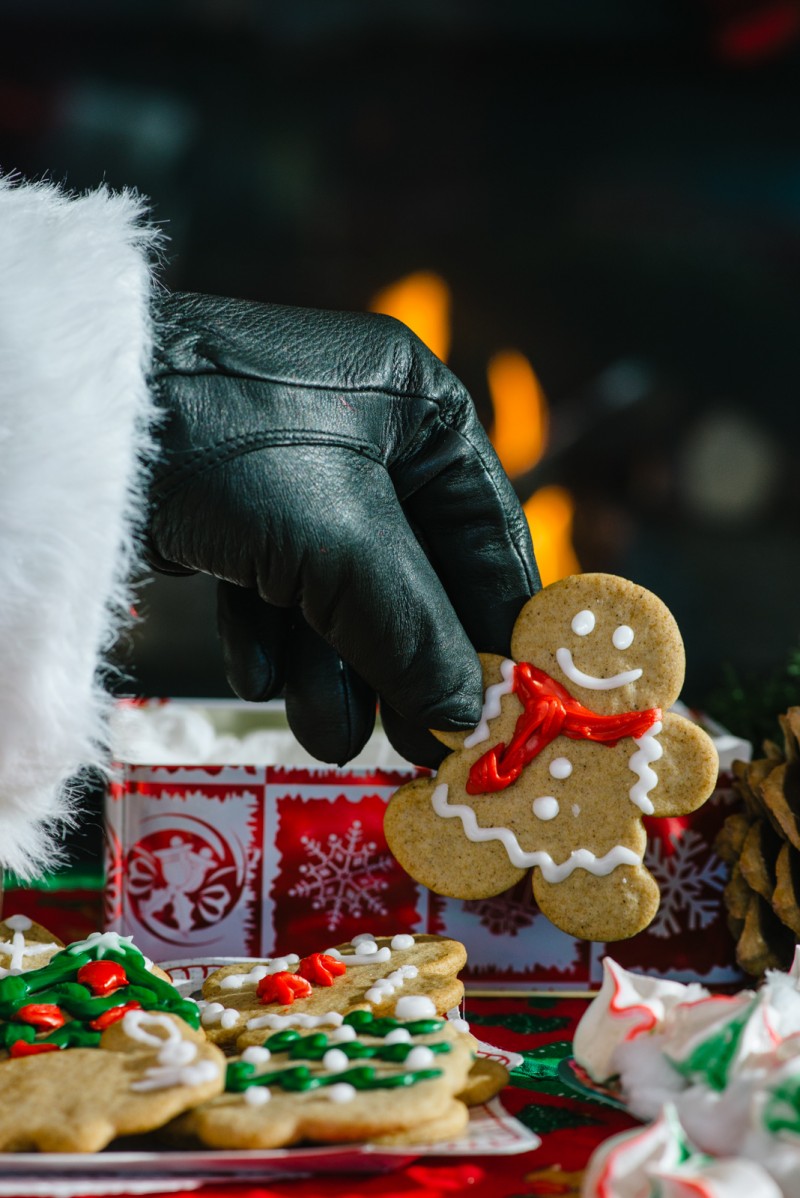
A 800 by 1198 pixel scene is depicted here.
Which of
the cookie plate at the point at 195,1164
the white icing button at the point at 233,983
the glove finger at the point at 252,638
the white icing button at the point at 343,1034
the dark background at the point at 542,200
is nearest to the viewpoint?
the cookie plate at the point at 195,1164

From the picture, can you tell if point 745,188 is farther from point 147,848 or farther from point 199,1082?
point 199,1082

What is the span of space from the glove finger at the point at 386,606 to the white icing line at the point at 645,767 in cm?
11

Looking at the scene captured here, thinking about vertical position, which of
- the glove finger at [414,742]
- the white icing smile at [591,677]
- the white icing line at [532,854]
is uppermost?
the white icing smile at [591,677]

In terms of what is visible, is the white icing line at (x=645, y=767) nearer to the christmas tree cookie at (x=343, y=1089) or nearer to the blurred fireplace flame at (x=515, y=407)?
the christmas tree cookie at (x=343, y=1089)

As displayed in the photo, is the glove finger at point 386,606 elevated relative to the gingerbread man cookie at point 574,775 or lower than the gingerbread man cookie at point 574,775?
elevated

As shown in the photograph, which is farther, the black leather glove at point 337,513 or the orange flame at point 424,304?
the orange flame at point 424,304

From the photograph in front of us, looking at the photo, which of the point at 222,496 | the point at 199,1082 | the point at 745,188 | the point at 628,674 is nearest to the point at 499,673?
the point at 628,674

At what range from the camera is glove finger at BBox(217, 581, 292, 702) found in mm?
819

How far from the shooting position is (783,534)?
5.03 ft

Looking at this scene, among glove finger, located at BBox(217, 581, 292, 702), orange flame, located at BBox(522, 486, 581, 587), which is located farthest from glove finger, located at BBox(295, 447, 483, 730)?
orange flame, located at BBox(522, 486, 581, 587)

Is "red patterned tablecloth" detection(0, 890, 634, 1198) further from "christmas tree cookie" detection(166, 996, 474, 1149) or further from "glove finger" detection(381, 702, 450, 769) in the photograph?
"glove finger" detection(381, 702, 450, 769)

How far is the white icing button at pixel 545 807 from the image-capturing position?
741mm

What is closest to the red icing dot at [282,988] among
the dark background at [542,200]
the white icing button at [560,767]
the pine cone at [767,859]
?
the white icing button at [560,767]

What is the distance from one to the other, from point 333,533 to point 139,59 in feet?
3.41
